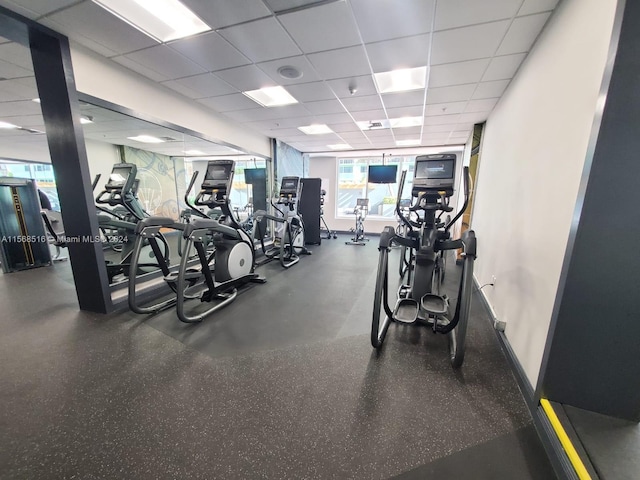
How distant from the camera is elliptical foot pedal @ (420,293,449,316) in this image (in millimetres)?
2171

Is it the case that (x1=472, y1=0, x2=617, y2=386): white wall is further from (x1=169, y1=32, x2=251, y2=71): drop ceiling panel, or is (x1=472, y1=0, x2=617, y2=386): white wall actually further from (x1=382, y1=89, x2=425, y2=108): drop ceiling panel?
(x1=169, y1=32, x2=251, y2=71): drop ceiling panel

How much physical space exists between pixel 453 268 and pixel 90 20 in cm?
594

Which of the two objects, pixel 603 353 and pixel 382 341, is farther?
→ pixel 382 341

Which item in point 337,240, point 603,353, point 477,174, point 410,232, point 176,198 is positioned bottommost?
point 337,240

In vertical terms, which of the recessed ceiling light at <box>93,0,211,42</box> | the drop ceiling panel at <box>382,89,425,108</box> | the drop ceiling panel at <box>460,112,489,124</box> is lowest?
the drop ceiling panel at <box>460,112,489,124</box>

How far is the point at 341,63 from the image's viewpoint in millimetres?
2715

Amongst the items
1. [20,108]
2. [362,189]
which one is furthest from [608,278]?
[362,189]

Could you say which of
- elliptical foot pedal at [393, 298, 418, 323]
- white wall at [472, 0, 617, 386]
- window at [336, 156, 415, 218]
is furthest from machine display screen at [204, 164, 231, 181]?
Result: window at [336, 156, 415, 218]

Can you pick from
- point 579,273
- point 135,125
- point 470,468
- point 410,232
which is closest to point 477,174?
point 410,232

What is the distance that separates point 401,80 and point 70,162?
154 inches

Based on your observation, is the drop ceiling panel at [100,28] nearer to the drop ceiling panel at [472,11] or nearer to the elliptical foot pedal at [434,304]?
the drop ceiling panel at [472,11]

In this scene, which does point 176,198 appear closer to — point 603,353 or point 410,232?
point 410,232

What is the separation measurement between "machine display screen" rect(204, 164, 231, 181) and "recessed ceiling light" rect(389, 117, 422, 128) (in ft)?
→ 10.5

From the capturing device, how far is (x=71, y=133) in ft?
7.77
